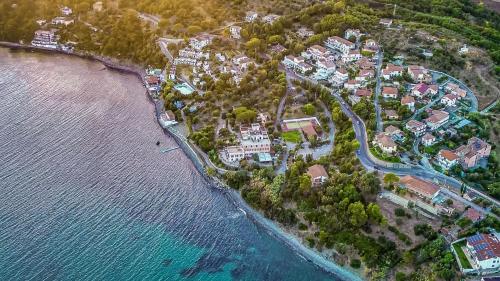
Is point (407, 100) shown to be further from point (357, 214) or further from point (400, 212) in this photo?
point (357, 214)

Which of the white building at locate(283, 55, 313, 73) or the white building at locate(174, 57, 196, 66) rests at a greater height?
the white building at locate(283, 55, 313, 73)

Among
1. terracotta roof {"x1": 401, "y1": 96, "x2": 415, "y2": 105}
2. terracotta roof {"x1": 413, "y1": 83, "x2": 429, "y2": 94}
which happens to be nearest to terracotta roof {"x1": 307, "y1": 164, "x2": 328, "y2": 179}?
terracotta roof {"x1": 401, "y1": 96, "x2": 415, "y2": 105}

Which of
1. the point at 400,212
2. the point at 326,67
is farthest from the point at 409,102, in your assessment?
the point at 400,212

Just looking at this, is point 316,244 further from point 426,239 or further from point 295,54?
point 295,54

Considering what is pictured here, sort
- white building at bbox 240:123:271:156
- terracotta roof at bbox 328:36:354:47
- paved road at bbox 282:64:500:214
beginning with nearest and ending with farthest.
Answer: paved road at bbox 282:64:500:214
white building at bbox 240:123:271:156
terracotta roof at bbox 328:36:354:47

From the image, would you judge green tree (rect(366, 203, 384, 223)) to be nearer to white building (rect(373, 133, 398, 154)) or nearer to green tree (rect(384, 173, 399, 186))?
green tree (rect(384, 173, 399, 186))

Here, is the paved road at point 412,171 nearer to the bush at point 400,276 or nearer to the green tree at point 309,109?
the green tree at point 309,109
